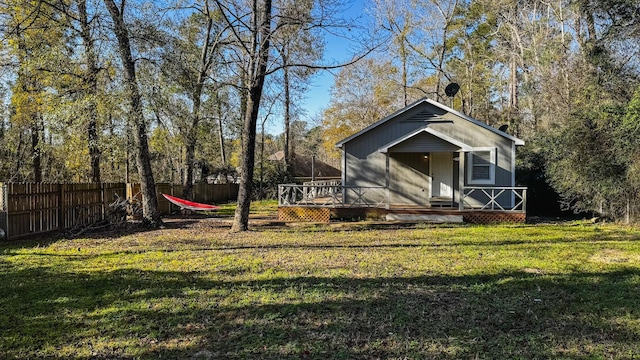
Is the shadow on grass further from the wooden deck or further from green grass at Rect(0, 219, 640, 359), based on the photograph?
the wooden deck

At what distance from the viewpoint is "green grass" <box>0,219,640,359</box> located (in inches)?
132

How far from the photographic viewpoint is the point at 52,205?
390 inches

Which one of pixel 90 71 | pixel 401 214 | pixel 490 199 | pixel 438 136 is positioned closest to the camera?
pixel 90 71

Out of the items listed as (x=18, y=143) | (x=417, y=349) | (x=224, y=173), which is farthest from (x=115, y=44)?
(x=224, y=173)

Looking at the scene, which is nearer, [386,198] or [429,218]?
[429,218]

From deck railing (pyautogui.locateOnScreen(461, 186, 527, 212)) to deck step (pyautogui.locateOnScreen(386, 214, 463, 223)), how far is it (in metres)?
0.62

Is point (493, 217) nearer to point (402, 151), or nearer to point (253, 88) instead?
point (402, 151)

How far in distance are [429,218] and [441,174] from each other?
A: 2451 mm

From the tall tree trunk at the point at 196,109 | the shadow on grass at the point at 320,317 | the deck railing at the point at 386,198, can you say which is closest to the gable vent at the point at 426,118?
the deck railing at the point at 386,198

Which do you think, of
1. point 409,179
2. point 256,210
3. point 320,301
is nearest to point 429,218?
point 409,179

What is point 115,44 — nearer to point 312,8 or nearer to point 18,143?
→ point 312,8

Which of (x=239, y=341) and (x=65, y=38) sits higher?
(x=65, y=38)

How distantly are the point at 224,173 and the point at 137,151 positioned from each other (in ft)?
63.2

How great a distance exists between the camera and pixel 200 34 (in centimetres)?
1972
